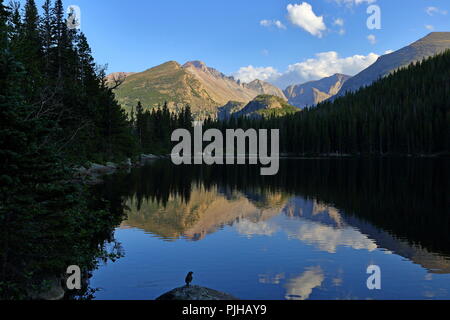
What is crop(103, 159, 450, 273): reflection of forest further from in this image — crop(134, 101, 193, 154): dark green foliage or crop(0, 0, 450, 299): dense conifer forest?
crop(134, 101, 193, 154): dark green foliage

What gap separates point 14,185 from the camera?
1230 centimetres

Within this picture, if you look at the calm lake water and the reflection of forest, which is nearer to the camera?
the calm lake water

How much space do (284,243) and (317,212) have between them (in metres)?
11.9

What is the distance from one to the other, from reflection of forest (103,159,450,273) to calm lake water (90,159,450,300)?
101mm

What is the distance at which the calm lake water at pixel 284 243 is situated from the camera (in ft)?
56.3

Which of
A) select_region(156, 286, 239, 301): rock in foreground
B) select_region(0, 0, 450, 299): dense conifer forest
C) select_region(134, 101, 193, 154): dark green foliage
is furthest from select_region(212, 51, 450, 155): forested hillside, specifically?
select_region(156, 286, 239, 301): rock in foreground

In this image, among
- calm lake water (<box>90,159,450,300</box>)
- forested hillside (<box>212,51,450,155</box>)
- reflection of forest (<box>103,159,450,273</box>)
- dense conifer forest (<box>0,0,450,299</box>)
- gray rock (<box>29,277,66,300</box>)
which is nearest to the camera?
dense conifer forest (<box>0,0,450,299</box>)

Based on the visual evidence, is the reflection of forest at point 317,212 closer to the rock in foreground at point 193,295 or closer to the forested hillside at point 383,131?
the rock in foreground at point 193,295

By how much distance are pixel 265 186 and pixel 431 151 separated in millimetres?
131559

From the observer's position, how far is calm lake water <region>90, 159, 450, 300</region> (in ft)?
56.3

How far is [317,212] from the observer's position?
3647 centimetres

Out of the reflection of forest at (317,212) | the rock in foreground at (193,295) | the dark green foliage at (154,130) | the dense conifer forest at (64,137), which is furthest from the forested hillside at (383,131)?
the rock in foreground at (193,295)

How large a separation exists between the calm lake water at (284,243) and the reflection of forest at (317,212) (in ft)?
0.33
